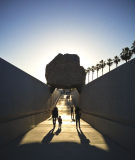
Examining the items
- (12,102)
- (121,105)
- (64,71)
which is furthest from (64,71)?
(121,105)

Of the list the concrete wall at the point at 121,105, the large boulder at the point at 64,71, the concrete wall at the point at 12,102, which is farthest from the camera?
the large boulder at the point at 64,71

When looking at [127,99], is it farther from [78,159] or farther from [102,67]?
[102,67]

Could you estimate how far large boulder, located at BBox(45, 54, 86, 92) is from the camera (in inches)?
819

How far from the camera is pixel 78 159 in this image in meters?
5.84

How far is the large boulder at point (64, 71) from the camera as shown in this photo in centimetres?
2080

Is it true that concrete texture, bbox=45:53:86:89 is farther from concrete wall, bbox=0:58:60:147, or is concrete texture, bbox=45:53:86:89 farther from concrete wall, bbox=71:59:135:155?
concrete wall, bbox=71:59:135:155

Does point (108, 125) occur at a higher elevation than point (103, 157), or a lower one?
higher

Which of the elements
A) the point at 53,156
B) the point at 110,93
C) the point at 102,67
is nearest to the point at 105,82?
the point at 110,93

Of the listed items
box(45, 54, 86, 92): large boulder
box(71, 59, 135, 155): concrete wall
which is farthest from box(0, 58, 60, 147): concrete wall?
box(45, 54, 86, 92): large boulder

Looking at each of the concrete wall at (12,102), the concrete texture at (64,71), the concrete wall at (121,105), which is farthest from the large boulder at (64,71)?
the concrete wall at (121,105)

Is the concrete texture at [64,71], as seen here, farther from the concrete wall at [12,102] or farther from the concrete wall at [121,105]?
the concrete wall at [121,105]

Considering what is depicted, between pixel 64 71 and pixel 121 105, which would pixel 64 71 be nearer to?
pixel 64 71

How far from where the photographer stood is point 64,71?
20812 millimetres

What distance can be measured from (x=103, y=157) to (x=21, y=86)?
6473 mm
